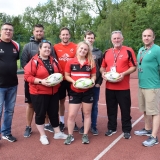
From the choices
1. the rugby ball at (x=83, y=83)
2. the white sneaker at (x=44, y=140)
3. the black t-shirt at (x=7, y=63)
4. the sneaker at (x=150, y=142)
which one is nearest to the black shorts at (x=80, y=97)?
the rugby ball at (x=83, y=83)

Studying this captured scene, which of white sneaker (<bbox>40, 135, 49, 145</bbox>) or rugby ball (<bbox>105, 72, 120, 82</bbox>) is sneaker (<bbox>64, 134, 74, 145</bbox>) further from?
rugby ball (<bbox>105, 72, 120, 82</bbox>)

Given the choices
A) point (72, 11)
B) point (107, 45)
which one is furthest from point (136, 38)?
point (72, 11)

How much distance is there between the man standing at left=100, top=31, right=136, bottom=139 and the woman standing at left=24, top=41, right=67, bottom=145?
114cm

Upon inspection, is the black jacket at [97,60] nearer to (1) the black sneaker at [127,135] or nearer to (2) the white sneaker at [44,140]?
(1) the black sneaker at [127,135]

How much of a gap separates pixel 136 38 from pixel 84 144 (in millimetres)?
28471

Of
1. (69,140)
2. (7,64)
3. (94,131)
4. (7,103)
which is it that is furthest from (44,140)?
(7,64)

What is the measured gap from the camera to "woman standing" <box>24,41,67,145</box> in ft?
15.7

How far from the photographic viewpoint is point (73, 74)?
4.97 m

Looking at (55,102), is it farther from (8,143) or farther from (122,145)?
(122,145)

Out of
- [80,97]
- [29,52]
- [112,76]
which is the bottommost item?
[80,97]

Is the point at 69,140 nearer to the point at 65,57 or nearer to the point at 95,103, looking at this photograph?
the point at 95,103

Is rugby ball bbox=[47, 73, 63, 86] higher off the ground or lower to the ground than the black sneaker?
higher

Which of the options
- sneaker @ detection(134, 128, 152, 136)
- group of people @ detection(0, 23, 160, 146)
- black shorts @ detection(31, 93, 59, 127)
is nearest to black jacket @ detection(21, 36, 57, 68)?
group of people @ detection(0, 23, 160, 146)

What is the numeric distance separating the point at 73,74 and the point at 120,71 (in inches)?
39.4
